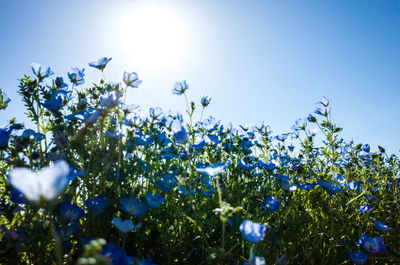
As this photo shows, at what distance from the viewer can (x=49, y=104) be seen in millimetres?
1544

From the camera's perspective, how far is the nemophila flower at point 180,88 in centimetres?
230

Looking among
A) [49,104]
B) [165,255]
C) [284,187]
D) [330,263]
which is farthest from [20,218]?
[330,263]

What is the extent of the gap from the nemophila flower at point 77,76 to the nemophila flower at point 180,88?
0.79m

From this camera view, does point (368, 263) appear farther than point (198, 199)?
No

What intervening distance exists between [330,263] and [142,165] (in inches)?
57.4

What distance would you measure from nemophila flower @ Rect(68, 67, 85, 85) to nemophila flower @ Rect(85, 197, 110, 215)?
43.5 inches

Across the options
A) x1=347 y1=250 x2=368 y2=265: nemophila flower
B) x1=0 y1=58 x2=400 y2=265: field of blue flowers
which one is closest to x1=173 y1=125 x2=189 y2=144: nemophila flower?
x1=0 y1=58 x2=400 y2=265: field of blue flowers

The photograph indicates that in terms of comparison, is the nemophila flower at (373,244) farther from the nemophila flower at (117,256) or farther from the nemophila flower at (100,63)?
the nemophila flower at (100,63)

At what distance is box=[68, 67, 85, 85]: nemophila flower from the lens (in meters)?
1.96

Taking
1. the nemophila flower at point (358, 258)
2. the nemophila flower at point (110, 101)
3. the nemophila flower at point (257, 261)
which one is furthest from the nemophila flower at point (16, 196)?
the nemophila flower at point (358, 258)

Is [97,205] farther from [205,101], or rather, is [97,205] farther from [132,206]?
[205,101]

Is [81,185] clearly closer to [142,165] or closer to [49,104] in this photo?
[142,165]

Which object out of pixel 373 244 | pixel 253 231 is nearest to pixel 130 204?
pixel 253 231

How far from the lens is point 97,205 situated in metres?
1.31
